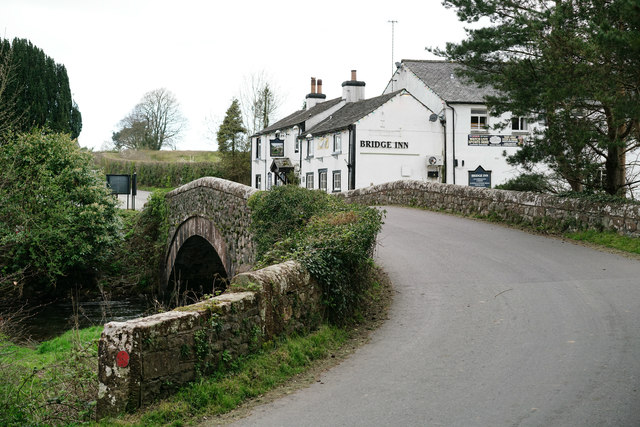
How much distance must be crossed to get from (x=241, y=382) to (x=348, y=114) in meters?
35.3

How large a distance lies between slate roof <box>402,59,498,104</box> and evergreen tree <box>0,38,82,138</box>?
21.2 m

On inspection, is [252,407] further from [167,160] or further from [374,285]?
[167,160]

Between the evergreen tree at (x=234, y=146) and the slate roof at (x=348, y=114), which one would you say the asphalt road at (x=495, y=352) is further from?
the evergreen tree at (x=234, y=146)

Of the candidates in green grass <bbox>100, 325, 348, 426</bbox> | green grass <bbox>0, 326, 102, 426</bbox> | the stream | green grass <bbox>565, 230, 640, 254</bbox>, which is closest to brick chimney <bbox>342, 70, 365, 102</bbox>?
the stream

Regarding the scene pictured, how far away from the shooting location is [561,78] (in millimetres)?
14422

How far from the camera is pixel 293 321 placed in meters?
8.12

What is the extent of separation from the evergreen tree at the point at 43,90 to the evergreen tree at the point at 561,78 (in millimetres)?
24568

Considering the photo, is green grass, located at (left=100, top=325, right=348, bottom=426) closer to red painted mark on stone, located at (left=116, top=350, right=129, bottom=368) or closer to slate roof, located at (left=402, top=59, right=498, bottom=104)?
red painted mark on stone, located at (left=116, top=350, right=129, bottom=368)

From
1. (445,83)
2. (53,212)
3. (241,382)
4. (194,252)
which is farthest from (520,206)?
(445,83)

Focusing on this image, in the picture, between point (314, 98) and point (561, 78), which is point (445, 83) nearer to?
point (314, 98)

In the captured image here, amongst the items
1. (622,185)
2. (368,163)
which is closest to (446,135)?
(368,163)

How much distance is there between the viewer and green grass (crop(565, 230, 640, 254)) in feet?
44.2

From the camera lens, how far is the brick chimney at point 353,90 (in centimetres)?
4503

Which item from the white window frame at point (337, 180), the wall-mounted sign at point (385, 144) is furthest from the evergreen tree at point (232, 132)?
the wall-mounted sign at point (385, 144)
